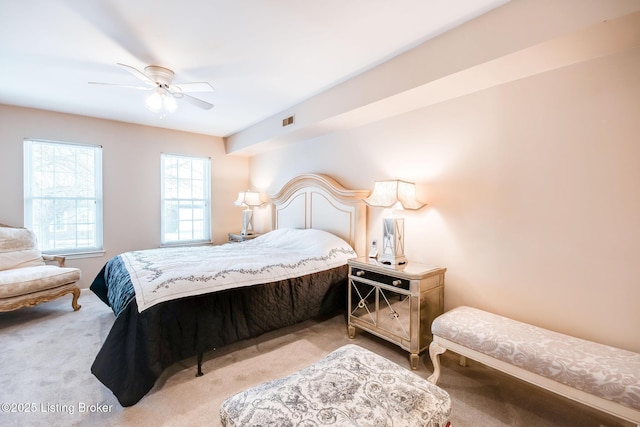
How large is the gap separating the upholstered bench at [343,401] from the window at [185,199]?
420cm

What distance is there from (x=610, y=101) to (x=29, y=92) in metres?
5.23

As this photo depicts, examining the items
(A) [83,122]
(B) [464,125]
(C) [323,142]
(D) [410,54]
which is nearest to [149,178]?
(A) [83,122]

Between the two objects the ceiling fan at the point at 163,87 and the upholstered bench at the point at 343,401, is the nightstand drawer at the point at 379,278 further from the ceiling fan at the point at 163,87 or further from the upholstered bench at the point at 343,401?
the ceiling fan at the point at 163,87

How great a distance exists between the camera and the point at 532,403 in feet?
6.05

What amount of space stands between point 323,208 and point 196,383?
2.31 metres

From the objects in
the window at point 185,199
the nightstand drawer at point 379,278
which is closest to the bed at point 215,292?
the nightstand drawer at point 379,278


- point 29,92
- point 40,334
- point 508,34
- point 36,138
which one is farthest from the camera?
point 36,138

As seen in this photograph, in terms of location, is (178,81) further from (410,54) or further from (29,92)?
(410,54)

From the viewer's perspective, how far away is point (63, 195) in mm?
4016

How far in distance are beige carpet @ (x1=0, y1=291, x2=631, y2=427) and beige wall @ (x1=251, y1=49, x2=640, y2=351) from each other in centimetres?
54

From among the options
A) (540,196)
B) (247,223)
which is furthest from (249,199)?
(540,196)

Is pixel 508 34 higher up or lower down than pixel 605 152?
higher up

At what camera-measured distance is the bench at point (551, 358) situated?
132cm

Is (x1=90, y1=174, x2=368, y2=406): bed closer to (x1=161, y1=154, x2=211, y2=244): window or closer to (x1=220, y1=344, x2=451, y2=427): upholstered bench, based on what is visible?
(x1=220, y1=344, x2=451, y2=427): upholstered bench
